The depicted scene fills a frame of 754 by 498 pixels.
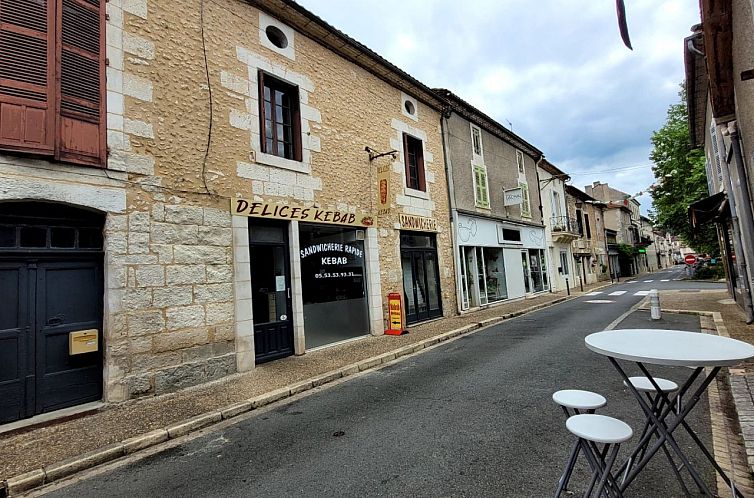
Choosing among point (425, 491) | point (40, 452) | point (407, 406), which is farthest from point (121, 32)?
point (425, 491)

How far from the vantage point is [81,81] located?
525 centimetres

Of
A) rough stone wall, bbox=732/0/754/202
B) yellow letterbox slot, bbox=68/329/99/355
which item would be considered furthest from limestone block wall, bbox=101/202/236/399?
rough stone wall, bbox=732/0/754/202

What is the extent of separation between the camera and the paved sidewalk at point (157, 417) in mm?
3646

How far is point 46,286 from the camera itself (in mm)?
4961

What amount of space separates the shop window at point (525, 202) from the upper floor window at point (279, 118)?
43.8 feet

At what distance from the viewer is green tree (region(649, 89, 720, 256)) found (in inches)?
771

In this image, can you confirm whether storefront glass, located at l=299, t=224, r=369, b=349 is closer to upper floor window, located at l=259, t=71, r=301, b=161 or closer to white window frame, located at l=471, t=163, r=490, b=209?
upper floor window, located at l=259, t=71, r=301, b=161

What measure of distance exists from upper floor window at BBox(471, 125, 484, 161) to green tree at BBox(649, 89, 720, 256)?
11.8 meters

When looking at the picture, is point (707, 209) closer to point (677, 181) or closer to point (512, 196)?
point (512, 196)

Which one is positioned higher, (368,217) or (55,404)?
(368,217)

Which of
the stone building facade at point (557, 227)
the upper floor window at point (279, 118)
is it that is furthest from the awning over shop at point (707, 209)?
the stone building facade at point (557, 227)

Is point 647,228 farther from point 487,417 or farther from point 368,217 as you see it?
point 487,417

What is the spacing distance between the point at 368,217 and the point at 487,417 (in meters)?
6.40

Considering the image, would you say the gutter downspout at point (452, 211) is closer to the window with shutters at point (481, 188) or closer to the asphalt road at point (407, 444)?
the window with shutters at point (481, 188)
